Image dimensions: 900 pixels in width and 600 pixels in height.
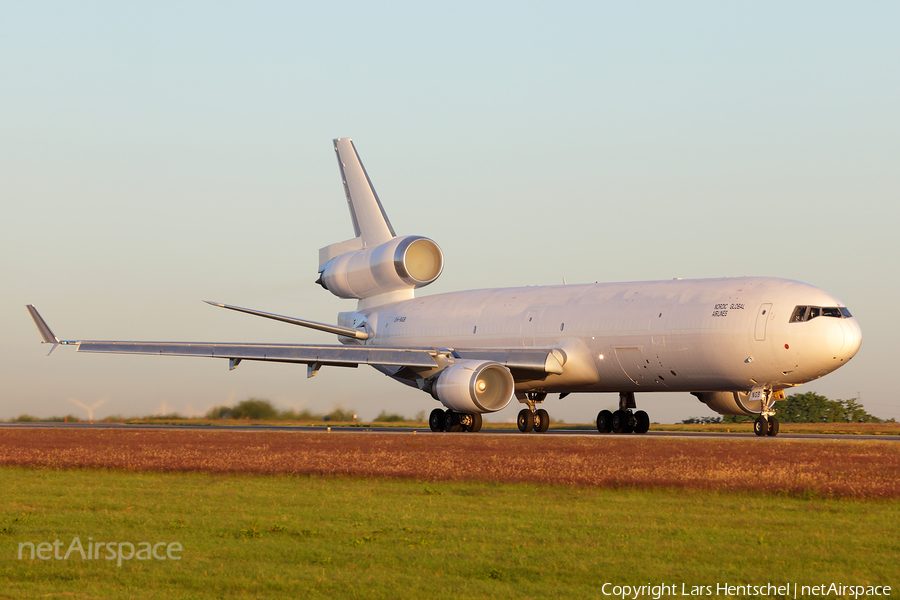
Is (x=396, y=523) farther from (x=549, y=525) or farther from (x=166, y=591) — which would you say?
(x=166, y=591)

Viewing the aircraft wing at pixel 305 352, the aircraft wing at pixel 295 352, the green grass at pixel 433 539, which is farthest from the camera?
the aircraft wing at pixel 295 352

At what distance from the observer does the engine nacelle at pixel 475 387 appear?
104 ft

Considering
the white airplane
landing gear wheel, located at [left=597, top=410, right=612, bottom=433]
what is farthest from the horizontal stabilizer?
landing gear wheel, located at [left=597, top=410, right=612, bottom=433]

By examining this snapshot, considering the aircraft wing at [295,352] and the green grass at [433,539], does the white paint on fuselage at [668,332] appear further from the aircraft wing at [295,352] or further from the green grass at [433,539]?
the green grass at [433,539]

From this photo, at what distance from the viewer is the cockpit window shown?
27.8 metres

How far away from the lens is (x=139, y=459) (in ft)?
72.4

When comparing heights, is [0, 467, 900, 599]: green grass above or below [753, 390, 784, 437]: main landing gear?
below

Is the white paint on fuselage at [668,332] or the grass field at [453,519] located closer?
the grass field at [453,519]

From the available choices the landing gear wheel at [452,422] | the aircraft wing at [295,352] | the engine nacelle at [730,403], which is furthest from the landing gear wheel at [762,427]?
the aircraft wing at [295,352]

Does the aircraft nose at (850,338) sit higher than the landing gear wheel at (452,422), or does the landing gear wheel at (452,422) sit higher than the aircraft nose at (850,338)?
the aircraft nose at (850,338)

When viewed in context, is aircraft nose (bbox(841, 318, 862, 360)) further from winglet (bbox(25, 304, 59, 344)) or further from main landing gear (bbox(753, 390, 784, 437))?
winglet (bbox(25, 304, 59, 344))

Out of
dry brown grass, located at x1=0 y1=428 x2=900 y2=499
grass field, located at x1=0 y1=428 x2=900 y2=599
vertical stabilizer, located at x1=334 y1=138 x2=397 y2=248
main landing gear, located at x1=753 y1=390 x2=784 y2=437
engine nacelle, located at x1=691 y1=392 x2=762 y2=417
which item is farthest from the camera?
vertical stabilizer, located at x1=334 y1=138 x2=397 y2=248

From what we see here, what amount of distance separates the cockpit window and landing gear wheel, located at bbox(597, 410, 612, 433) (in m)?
8.94

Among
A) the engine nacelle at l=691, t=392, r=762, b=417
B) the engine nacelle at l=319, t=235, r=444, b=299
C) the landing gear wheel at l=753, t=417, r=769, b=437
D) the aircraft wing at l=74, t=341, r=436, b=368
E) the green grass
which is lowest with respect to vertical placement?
the green grass
